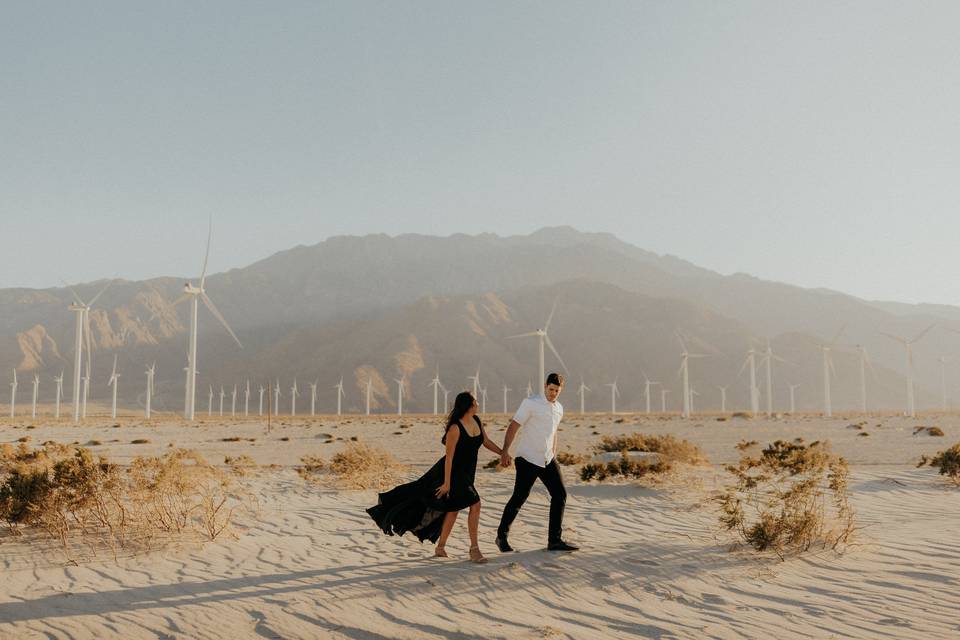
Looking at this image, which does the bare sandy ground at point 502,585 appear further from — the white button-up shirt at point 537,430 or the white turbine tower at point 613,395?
the white turbine tower at point 613,395

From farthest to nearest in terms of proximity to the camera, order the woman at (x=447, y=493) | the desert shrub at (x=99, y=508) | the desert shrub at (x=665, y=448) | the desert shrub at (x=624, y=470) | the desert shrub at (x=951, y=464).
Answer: the desert shrub at (x=665, y=448)
the desert shrub at (x=951, y=464)
the desert shrub at (x=624, y=470)
the desert shrub at (x=99, y=508)
the woman at (x=447, y=493)

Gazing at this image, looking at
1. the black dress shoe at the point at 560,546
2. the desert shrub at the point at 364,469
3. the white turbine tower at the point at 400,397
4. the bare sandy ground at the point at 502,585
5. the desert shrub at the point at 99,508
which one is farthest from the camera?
the white turbine tower at the point at 400,397

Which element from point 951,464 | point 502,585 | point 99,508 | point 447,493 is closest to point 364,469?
point 99,508

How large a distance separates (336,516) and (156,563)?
12.0ft

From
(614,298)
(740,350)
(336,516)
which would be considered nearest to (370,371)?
(614,298)

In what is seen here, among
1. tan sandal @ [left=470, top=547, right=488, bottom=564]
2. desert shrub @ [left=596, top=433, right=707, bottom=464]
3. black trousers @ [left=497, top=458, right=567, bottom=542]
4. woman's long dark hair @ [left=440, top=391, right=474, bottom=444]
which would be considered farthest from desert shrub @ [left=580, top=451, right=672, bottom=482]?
woman's long dark hair @ [left=440, top=391, right=474, bottom=444]

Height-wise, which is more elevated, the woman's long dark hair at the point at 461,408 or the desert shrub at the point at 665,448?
the woman's long dark hair at the point at 461,408

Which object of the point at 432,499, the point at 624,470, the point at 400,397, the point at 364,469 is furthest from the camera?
the point at 400,397

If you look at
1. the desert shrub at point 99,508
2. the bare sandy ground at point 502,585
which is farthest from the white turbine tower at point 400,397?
the bare sandy ground at point 502,585

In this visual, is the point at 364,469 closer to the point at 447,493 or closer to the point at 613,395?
the point at 447,493

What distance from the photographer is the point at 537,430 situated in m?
7.91

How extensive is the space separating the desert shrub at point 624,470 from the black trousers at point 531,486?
6278mm

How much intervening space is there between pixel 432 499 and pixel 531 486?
1.21 m

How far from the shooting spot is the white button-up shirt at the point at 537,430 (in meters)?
7.88
